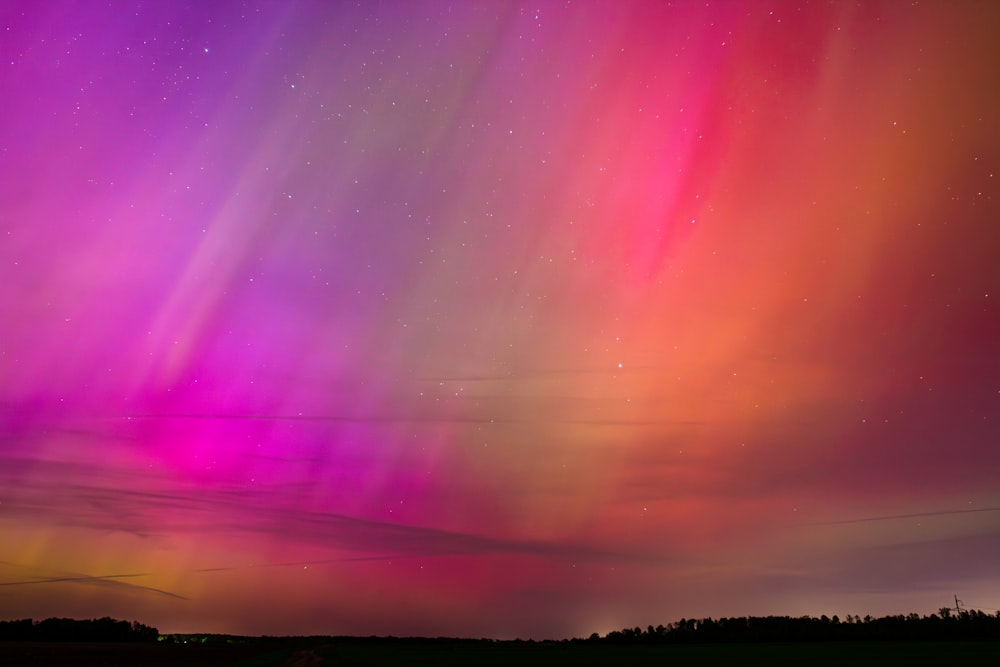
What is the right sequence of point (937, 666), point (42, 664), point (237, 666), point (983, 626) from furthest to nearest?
point (983, 626) → point (237, 666) → point (42, 664) → point (937, 666)

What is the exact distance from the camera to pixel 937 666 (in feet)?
199

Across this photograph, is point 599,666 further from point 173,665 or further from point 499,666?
point 173,665

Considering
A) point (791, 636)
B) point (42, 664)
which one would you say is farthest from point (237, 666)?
point (791, 636)

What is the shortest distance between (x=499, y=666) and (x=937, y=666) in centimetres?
4141

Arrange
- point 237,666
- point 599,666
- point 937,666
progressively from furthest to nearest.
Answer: point 599,666, point 237,666, point 937,666

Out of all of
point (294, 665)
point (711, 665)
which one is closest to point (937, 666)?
point (711, 665)

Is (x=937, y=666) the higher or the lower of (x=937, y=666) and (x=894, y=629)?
the lower

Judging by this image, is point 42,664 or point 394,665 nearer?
point 42,664

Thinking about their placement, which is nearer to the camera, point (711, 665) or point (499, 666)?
point (711, 665)

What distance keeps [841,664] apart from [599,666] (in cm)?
2323

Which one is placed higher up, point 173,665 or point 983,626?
point 983,626

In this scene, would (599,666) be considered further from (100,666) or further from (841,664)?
(100,666)

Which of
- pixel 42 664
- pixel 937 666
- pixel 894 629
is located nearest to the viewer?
pixel 937 666

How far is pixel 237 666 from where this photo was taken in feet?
237
